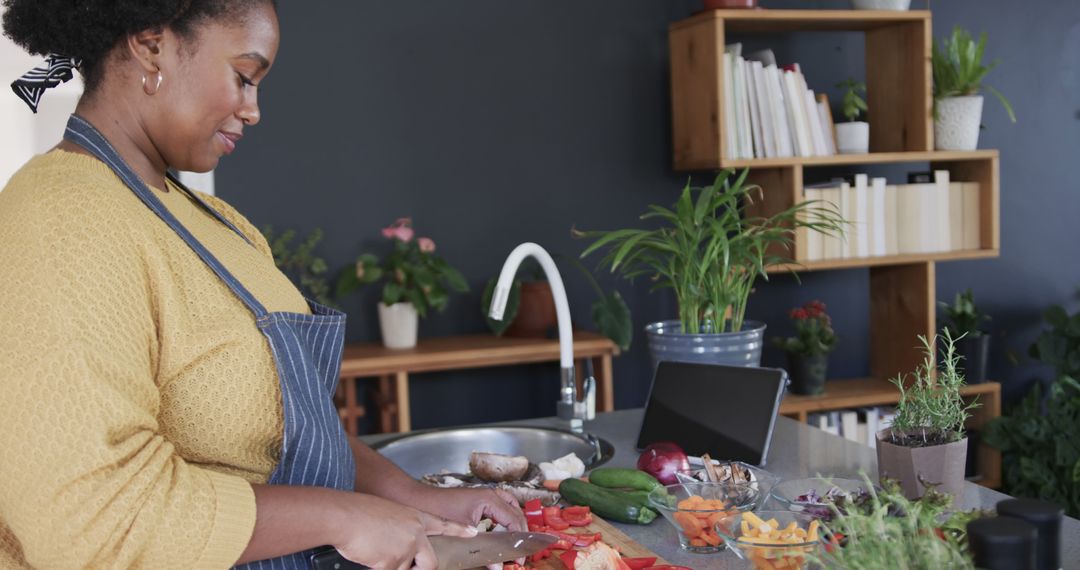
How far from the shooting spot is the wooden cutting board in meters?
1.50

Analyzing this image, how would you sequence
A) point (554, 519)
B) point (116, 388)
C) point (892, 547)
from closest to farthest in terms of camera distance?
point (892, 547)
point (116, 388)
point (554, 519)

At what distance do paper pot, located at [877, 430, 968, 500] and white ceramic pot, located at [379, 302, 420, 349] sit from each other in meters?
2.11

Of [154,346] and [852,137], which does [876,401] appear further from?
[154,346]

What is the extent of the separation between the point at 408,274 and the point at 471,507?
6.66ft

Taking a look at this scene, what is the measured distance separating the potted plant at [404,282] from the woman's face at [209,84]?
2.20 m

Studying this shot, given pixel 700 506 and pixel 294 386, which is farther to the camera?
pixel 700 506

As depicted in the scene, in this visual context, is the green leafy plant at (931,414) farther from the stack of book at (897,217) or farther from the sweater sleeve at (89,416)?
the stack of book at (897,217)

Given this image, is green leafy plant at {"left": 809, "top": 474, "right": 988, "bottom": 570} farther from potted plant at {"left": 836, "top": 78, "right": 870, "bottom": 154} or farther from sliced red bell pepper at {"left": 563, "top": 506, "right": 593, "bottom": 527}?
potted plant at {"left": 836, "top": 78, "right": 870, "bottom": 154}

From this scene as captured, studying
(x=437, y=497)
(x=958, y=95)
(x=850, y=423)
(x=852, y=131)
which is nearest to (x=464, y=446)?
(x=437, y=497)

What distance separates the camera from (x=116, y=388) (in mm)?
1087

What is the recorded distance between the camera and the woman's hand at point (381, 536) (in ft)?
4.00

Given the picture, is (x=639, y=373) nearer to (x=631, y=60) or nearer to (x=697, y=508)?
(x=631, y=60)

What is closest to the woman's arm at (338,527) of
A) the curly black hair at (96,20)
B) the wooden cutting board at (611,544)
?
the wooden cutting board at (611,544)

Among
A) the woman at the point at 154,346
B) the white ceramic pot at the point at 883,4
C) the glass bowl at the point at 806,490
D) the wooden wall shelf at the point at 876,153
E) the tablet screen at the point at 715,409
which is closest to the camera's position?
the woman at the point at 154,346
